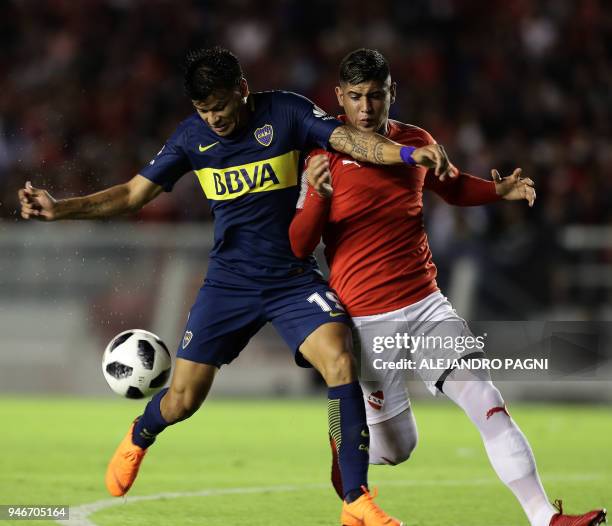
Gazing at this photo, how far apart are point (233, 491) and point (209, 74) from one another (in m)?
2.49

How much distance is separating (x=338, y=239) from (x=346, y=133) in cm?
53

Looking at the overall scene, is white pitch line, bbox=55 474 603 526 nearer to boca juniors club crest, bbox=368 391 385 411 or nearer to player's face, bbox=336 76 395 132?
boca juniors club crest, bbox=368 391 385 411

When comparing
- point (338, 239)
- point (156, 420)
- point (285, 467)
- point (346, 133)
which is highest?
point (346, 133)

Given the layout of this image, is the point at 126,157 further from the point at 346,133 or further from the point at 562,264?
the point at 346,133

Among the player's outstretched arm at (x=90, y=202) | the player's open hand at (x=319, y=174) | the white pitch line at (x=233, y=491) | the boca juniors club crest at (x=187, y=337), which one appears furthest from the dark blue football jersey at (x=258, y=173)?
the white pitch line at (x=233, y=491)

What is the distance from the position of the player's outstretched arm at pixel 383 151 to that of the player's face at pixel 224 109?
453mm

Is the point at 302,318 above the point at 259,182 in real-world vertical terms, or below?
below

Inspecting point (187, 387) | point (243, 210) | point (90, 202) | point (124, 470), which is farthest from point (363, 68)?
point (124, 470)

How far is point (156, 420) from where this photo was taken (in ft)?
19.9

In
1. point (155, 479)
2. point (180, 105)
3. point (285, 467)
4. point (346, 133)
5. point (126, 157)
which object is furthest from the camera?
point (180, 105)

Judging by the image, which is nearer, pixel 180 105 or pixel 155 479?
pixel 155 479

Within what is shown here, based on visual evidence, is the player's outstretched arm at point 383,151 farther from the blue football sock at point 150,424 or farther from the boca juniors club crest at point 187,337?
the blue football sock at point 150,424

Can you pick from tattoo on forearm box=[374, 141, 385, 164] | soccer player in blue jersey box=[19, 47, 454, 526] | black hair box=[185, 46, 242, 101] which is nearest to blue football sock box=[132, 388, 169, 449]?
soccer player in blue jersey box=[19, 47, 454, 526]

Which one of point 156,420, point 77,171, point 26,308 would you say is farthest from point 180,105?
point 156,420
